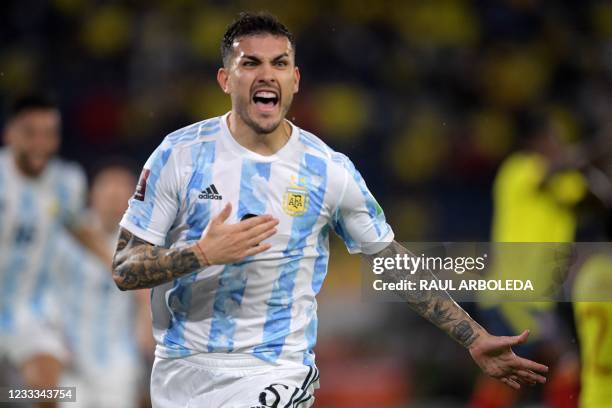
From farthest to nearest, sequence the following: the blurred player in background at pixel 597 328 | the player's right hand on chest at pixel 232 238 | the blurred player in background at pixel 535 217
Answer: the blurred player in background at pixel 535 217, the blurred player in background at pixel 597 328, the player's right hand on chest at pixel 232 238

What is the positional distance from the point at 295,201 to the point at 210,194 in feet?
1.00

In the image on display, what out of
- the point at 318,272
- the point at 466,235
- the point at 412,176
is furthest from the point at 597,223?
the point at 318,272

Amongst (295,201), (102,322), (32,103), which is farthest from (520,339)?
(102,322)

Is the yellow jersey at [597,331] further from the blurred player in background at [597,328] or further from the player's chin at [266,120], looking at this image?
the player's chin at [266,120]

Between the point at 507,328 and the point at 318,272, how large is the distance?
3748mm

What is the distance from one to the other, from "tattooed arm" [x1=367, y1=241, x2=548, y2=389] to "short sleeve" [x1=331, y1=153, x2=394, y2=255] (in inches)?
1.8

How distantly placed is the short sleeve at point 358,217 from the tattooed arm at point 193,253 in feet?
1.40

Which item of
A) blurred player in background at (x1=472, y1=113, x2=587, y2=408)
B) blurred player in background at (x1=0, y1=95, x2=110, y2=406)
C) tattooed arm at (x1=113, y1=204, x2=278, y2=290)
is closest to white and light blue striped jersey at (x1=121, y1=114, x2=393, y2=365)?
tattooed arm at (x1=113, y1=204, x2=278, y2=290)

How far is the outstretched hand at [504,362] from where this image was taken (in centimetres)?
396

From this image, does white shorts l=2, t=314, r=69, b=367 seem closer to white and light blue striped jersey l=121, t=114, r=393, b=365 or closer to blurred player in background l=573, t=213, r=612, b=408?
white and light blue striped jersey l=121, t=114, r=393, b=365

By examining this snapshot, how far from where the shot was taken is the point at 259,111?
12.8 ft

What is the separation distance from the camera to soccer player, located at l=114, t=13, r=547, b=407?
12.6ft

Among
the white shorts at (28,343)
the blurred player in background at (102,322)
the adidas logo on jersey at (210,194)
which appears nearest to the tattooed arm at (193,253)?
the adidas logo on jersey at (210,194)

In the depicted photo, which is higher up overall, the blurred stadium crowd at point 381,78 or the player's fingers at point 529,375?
the blurred stadium crowd at point 381,78
